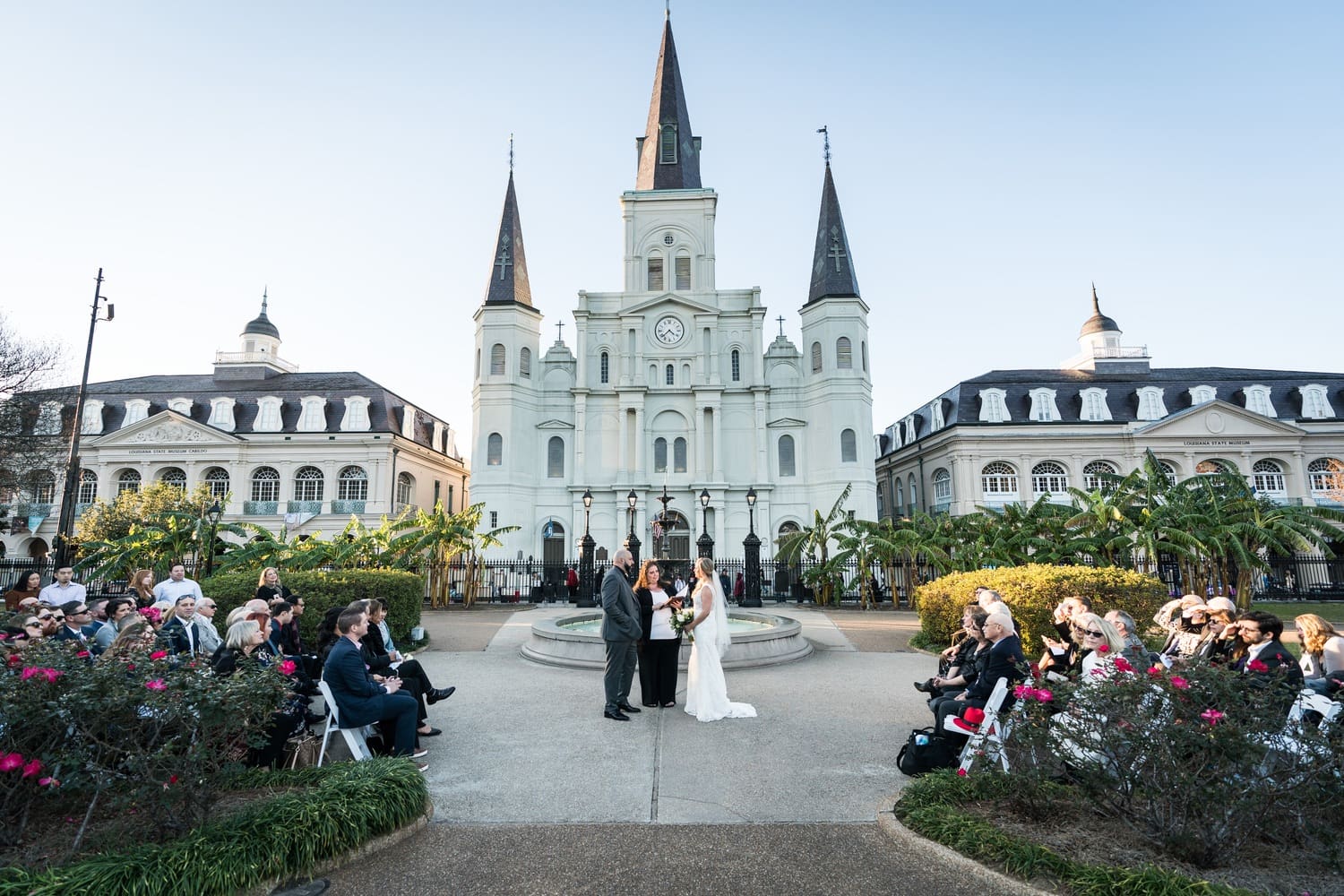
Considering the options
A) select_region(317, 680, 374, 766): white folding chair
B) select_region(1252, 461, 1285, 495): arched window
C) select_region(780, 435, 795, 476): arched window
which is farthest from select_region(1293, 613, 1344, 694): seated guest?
select_region(1252, 461, 1285, 495): arched window

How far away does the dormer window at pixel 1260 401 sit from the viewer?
3797 cm

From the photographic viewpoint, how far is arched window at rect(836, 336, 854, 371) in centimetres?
3500

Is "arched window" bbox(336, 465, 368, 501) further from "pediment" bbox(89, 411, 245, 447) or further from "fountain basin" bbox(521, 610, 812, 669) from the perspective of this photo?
"fountain basin" bbox(521, 610, 812, 669)

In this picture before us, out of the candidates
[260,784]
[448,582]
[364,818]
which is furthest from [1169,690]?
[448,582]

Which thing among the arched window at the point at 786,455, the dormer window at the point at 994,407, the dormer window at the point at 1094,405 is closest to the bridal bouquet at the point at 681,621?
the arched window at the point at 786,455

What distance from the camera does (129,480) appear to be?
123 feet

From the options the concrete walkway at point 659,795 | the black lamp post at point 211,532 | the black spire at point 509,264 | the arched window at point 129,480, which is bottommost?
the concrete walkway at point 659,795

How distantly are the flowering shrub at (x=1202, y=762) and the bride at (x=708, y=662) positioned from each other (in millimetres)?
3927

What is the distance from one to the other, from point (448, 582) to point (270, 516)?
20248mm

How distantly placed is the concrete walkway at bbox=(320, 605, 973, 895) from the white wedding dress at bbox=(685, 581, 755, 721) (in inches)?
7.5

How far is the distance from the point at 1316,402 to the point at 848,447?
2815 centimetres

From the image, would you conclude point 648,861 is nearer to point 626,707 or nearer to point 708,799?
point 708,799

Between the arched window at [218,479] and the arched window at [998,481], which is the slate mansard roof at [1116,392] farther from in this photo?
the arched window at [218,479]

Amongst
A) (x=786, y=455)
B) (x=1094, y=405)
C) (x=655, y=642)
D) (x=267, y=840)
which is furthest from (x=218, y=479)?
(x=1094, y=405)
